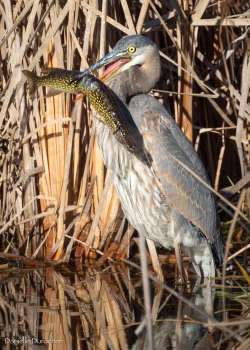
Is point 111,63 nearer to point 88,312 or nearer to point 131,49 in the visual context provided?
point 131,49

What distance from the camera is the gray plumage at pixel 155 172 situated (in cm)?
602

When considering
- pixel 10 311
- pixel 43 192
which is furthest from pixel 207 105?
pixel 10 311

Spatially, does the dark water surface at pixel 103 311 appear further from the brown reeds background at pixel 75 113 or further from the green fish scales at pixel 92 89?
the green fish scales at pixel 92 89

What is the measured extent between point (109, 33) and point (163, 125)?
91 centimetres

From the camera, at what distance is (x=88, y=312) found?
5488 mm

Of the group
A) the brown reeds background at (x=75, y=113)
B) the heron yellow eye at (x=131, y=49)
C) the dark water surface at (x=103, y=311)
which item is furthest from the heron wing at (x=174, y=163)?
the dark water surface at (x=103, y=311)

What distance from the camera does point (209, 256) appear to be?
6363mm

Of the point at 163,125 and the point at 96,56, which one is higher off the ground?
the point at 96,56

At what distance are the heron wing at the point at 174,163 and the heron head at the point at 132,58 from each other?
214 mm

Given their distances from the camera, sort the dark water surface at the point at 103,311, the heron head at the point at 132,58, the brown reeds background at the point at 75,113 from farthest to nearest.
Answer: the brown reeds background at the point at 75,113 → the heron head at the point at 132,58 → the dark water surface at the point at 103,311

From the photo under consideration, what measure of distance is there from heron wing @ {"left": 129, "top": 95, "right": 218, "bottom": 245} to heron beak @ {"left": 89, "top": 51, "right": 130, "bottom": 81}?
25 centimetres

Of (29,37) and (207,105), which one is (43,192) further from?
(207,105)

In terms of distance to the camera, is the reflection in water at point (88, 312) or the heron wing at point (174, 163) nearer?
the reflection in water at point (88, 312)

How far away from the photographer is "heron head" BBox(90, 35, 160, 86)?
5.96m
